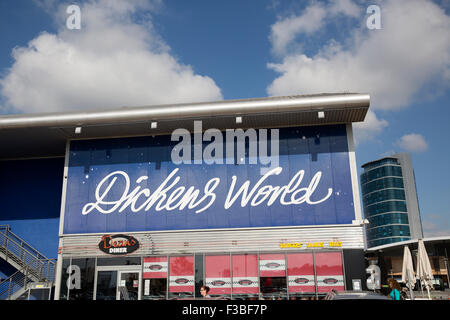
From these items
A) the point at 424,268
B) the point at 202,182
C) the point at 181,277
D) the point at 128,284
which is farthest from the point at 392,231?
the point at 128,284

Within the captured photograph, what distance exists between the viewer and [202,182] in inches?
781

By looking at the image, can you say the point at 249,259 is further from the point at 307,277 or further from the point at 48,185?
the point at 48,185

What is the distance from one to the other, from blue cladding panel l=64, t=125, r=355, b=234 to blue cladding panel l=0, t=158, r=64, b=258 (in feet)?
13.6

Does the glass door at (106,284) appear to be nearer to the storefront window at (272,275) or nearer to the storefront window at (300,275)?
the storefront window at (272,275)

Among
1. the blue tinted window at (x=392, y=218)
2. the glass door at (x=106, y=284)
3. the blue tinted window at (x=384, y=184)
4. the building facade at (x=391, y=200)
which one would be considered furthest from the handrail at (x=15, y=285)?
the blue tinted window at (x=384, y=184)

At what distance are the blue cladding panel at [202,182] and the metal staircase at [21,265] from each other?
11.5 feet

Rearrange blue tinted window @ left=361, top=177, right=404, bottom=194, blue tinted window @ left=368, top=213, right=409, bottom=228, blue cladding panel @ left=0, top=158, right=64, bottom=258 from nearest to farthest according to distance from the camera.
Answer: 1. blue cladding panel @ left=0, top=158, right=64, bottom=258
2. blue tinted window @ left=368, top=213, right=409, bottom=228
3. blue tinted window @ left=361, top=177, right=404, bottom=194

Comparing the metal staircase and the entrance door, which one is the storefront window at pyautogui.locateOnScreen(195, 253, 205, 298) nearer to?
the entrance door

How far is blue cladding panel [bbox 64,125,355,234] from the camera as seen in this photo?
1889 cm

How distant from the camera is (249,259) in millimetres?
18516

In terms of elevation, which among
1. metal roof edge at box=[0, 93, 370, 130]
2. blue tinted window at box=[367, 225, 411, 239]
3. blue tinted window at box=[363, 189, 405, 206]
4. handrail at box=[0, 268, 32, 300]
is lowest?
handrail at box=[0, 268, 32, 300]

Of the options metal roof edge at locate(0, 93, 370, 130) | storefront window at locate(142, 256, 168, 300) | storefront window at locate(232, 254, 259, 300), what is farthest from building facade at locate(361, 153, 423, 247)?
storefront window at locate(142, 256, 168, 300)
